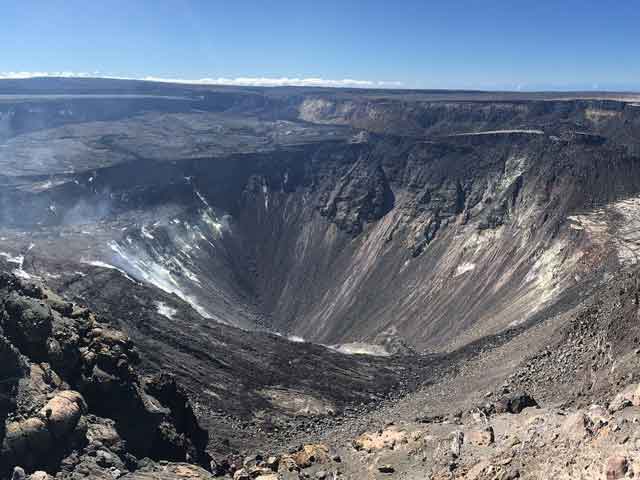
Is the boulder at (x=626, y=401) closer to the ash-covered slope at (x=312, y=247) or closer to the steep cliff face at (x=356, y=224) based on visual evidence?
the ash-covered slope at (x=312, y=247)

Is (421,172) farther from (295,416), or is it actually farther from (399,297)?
(295,416)

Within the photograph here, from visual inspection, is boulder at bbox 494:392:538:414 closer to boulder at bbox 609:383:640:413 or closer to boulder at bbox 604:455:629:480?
boulder at bbox 609:383:640:413

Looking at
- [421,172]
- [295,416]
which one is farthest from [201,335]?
[421,172]

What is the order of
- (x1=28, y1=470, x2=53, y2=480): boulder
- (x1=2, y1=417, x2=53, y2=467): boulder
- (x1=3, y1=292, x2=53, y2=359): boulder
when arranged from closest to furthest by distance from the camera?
(x1=28, y1=470, x2=53, y2=480): boulder, (x1=2, y1=417, x2=53, y2=467): boulder, (x1=3, y1=292, x2=53, y2=359): boulder

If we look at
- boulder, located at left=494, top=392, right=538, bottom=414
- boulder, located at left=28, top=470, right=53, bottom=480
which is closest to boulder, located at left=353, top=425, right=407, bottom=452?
boulder, located at left=494, top=392, right=538, bottom=414

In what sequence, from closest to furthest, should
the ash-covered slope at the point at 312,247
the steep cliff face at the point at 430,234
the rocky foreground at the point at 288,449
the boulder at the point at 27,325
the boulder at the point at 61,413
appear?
1. the rocky foreground at the point at 288,449
2. the boulder at the point at 61,413
3. the boulder at the point at 27,325
4. the ash-covered slope at the point at 312,247
5. the steep cliff face at the point at 430,234

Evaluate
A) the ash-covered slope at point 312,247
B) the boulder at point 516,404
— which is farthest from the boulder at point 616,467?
the ash-covered slope at point 312,247

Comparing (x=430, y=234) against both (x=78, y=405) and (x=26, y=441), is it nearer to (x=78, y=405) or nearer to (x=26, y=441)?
(x=78, y=405)

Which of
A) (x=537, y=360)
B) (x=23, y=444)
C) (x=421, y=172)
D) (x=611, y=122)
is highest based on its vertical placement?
(x=611, y=122)

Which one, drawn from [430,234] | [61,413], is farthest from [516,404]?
[430,234]
